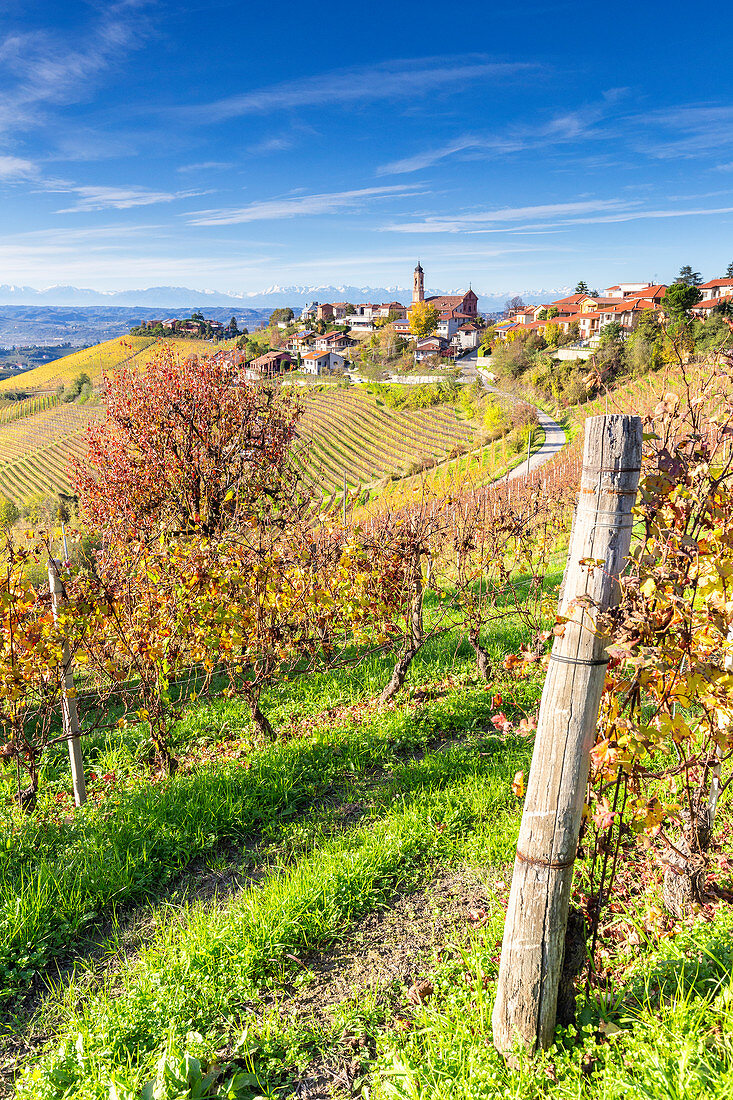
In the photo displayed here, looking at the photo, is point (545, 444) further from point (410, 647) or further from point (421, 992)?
point (421, 992)

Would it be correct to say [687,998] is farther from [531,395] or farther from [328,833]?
[531,395]

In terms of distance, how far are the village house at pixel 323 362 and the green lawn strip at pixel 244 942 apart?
7769cm

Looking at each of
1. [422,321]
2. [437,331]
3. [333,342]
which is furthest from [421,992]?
[437,331]

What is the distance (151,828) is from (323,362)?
82716 mm

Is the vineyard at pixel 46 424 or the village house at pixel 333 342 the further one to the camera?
the village house at pixel 333 342

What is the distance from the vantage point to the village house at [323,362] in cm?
7950

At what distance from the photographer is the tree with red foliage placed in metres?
8.91

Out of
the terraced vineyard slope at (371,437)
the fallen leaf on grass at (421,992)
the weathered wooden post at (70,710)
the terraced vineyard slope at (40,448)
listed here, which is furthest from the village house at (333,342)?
the fallen leaf on grass at (421,992)

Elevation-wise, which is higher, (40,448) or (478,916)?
(478,916)

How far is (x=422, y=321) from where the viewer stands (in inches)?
3757

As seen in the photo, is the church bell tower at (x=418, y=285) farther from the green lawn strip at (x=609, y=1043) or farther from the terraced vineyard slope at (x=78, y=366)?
the green lawn strip at (x=609, y=1043)

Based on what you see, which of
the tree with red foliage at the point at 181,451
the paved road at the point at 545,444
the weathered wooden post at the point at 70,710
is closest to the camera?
the weathered wooden post at the point at 70,710

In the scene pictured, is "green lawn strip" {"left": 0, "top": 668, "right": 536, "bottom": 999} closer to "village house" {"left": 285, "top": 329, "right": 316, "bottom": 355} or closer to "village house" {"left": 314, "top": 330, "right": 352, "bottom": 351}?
"village house" {"left": 285, "top": 329, "right": 316, "bottom": 355}

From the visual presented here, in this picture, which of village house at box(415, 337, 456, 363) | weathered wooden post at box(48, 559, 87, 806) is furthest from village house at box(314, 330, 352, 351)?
weathered wooden post at box(48, 559, 87, 806)
